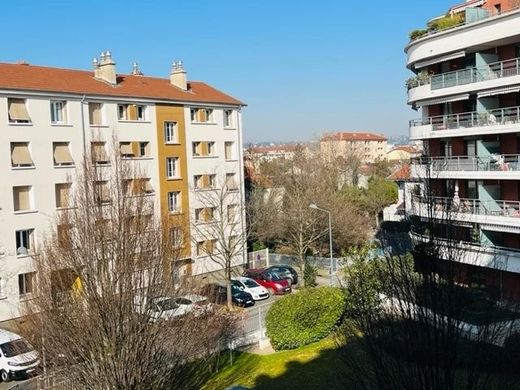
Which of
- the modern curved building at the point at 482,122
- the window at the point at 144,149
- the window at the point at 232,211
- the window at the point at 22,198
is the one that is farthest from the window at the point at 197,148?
the modern curved building at the point at 482,122

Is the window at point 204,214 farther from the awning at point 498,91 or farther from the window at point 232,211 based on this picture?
the awning at point 498,91

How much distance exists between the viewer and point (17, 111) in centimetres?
3203

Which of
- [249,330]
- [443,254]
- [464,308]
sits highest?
[443,254]

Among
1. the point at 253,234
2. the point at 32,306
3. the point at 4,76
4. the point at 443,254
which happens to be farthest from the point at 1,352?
the point at 253,234

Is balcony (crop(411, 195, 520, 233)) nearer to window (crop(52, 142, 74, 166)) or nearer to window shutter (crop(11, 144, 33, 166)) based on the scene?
window (crop(52, 142, 74, 166))

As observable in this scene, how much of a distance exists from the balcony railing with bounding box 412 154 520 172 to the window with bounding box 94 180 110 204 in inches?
584

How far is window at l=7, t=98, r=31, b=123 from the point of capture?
31703 millimetres

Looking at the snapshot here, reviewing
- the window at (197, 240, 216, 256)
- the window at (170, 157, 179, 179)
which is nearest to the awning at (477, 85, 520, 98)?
the window at (170, 157, 179, 179)

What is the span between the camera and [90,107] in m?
35.7

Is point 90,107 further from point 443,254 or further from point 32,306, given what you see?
point 443,254

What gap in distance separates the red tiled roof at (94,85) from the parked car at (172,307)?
62.2 ft

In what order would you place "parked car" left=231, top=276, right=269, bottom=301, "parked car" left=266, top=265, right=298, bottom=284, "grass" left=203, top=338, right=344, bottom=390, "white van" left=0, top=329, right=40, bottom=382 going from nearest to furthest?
1. "grass" left=203, top=338, right=344, bottom=390
2. "white van" left=0, top=329, right=40, bottom=382
3. "parked car" left=231, top=276, right=269, bottom=301
4. "parked car" left=266, top=265, right=298, bottom=284

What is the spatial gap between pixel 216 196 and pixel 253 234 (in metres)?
6.12

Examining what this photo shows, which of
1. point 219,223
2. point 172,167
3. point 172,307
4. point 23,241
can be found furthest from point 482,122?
point 23,241
